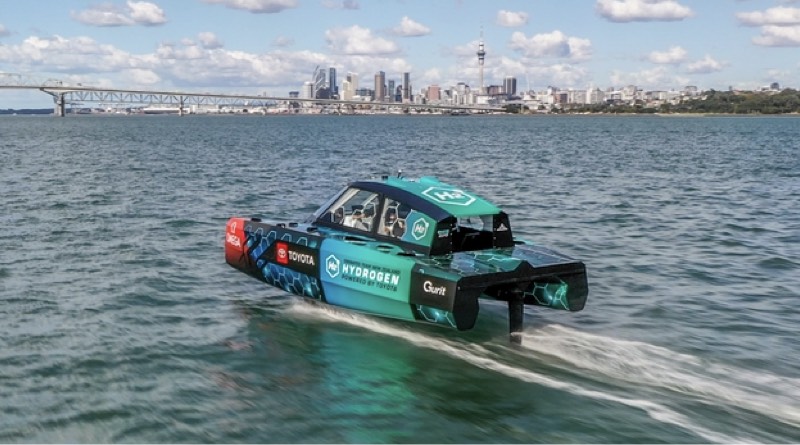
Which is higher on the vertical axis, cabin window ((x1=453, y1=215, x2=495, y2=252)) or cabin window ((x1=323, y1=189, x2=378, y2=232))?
cabin window ((x1=323, y1=189, x2=378, y2=232))

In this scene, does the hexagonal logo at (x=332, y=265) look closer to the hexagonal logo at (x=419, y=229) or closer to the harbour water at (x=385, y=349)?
the harbour water at (x=385, y=349)

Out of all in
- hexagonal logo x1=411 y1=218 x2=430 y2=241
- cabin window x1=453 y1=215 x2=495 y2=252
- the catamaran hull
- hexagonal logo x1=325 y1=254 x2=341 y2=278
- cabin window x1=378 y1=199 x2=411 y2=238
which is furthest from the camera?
cabin window x1=453 y1=215 x2=495 y2=252

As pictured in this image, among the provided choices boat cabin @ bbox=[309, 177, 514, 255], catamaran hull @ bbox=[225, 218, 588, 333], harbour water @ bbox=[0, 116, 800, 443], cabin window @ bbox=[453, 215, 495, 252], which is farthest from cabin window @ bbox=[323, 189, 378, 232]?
harbour water @ bbox=[0, 116, 800, 443]

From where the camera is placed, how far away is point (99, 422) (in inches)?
344

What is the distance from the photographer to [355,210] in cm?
1293

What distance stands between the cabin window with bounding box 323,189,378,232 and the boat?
0.02 metres

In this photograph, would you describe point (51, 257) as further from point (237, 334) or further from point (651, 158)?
point (651, 158)

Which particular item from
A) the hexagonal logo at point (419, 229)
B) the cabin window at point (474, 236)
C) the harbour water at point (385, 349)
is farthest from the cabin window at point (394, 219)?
the harbour water at point (385, 349)

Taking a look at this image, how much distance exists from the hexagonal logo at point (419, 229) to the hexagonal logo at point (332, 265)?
1.08m

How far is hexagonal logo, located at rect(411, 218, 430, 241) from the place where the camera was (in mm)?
11594

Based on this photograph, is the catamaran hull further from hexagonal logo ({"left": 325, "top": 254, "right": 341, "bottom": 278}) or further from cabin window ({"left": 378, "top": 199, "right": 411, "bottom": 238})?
cabin window ({"left": 378, "top": 199, "right": 411, "bottom": 238})

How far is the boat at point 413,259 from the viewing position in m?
10.5

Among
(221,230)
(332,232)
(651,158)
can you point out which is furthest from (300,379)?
(651,158)

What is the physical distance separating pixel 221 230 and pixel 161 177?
16.2 metres
